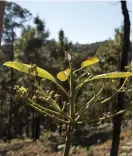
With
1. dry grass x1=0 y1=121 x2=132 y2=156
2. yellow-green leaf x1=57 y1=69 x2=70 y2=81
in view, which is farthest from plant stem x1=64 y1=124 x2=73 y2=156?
dry grass x1=0 y1=121 x2=132 y2=156

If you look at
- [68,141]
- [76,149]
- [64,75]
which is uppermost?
[64,75]

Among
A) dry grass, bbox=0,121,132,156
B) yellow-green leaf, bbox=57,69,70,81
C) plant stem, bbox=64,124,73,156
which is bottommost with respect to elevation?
dry grass, bbox=0,121,132,156

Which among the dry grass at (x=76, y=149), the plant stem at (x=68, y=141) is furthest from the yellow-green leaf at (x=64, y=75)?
the dry grass at (x=76, y=149)

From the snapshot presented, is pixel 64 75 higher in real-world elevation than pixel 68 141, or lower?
higher

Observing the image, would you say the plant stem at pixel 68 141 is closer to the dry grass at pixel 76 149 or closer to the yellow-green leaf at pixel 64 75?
the yellow-green leaf at pixel 64 75

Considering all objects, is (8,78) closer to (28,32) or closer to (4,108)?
(28,32)

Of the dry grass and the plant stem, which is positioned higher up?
the plant stem

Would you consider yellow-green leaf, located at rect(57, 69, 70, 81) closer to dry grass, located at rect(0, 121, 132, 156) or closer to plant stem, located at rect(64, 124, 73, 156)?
plant stem, located at rect(64, 124, 73, 156)

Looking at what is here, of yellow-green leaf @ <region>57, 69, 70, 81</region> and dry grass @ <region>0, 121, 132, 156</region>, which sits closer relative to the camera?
yellow-green leaf @ <region>57, 69, 70, 81</region>

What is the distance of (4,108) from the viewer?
30.5 m

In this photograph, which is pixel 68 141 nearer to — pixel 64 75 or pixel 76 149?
pixel 64 75

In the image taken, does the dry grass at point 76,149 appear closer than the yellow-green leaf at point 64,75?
No

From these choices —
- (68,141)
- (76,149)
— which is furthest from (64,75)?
(76,149)

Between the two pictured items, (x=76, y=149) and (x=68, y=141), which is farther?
(x=76, y=149)
